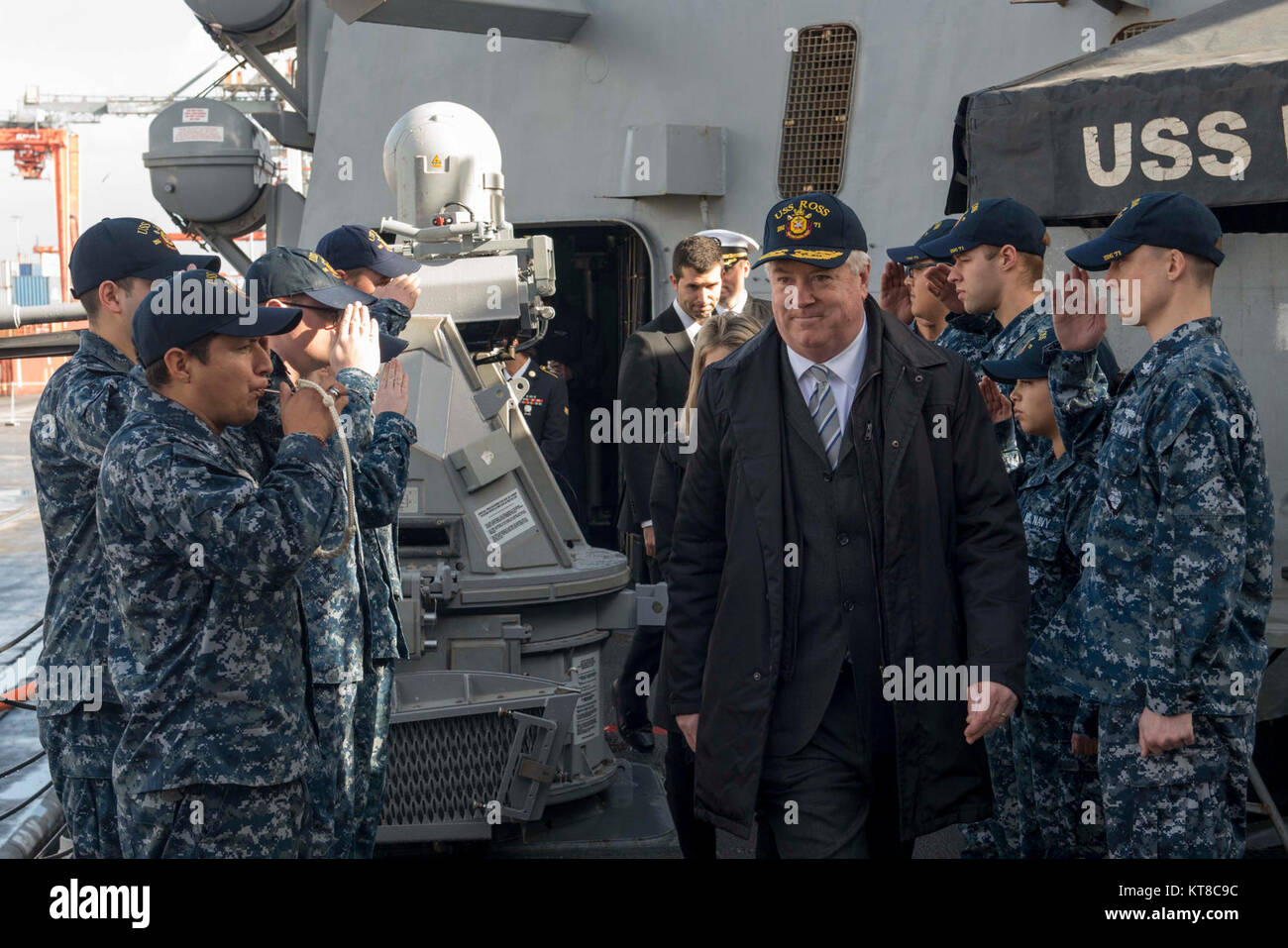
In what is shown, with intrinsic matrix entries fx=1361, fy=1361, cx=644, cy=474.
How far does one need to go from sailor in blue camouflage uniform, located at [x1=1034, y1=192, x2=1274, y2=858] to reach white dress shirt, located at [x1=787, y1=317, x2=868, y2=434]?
63 centimetres

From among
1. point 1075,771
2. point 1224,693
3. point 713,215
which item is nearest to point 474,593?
point 1075,771

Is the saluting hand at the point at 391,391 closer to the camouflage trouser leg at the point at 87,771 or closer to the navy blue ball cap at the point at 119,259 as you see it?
the navy blue ball cap at the point at 119,259

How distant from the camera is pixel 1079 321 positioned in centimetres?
328

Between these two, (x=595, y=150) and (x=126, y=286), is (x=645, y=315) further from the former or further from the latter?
(x=126, y=286)

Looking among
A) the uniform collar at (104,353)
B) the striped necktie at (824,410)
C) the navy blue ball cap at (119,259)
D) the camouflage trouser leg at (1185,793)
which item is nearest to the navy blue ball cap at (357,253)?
the navy blue ball cap at (119,259)

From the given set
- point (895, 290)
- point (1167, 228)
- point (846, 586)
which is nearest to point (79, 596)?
point (846, 586)

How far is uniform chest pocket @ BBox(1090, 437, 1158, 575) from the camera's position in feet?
9.75

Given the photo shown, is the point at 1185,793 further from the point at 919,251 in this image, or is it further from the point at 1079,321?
the point at 919,251

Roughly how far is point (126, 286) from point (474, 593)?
60.9 inches

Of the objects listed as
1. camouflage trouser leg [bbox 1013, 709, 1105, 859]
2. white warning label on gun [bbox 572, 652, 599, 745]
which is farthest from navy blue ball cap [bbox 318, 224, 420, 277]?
camouflage trouser leg [bbox 1013, 709, 1105, 859]

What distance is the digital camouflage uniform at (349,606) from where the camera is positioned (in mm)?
3039

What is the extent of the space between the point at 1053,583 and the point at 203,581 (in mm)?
2115

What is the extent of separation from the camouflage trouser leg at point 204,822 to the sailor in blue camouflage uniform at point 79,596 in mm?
468

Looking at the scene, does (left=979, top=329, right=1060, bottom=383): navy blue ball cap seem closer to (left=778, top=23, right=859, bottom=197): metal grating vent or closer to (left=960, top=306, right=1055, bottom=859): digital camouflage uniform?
(left=960, top=306, right=1055, bottom=859): digital camouflage uniform
